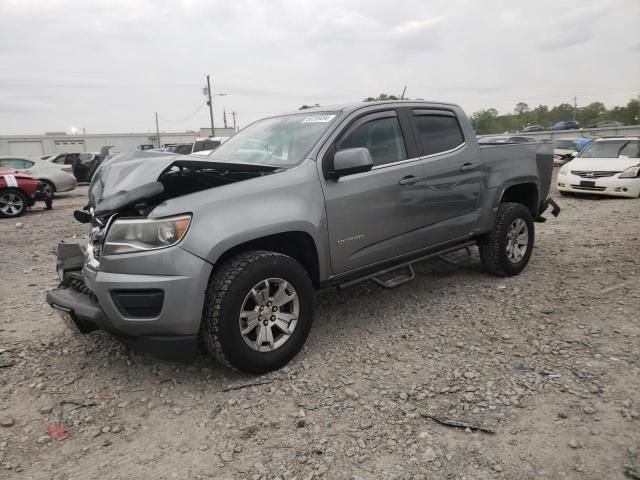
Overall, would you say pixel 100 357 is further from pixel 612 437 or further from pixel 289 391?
pixel 612 437

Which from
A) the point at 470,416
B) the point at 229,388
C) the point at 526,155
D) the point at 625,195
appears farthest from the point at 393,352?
the point at 625,195

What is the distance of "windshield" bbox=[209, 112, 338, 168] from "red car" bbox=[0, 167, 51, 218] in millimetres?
8677

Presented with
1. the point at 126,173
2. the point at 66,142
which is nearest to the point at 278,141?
the point at 126,173

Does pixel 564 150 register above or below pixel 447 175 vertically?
above

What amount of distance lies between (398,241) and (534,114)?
98.6 metres

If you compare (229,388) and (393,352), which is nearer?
(229,388)

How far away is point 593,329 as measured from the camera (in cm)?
367

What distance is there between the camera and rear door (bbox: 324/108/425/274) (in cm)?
344

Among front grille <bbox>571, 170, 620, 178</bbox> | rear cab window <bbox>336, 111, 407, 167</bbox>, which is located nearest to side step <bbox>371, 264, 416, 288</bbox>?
rear cab window <bbox>336, 111, 407, 167</bbox>

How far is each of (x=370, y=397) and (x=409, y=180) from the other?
5.93ft

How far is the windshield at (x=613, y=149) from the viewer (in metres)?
11.3

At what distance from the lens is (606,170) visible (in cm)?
1080

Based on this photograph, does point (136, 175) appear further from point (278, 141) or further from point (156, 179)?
point (278, 141)

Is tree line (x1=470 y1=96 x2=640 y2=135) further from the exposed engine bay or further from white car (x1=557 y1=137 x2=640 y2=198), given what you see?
the exposed engine bay
